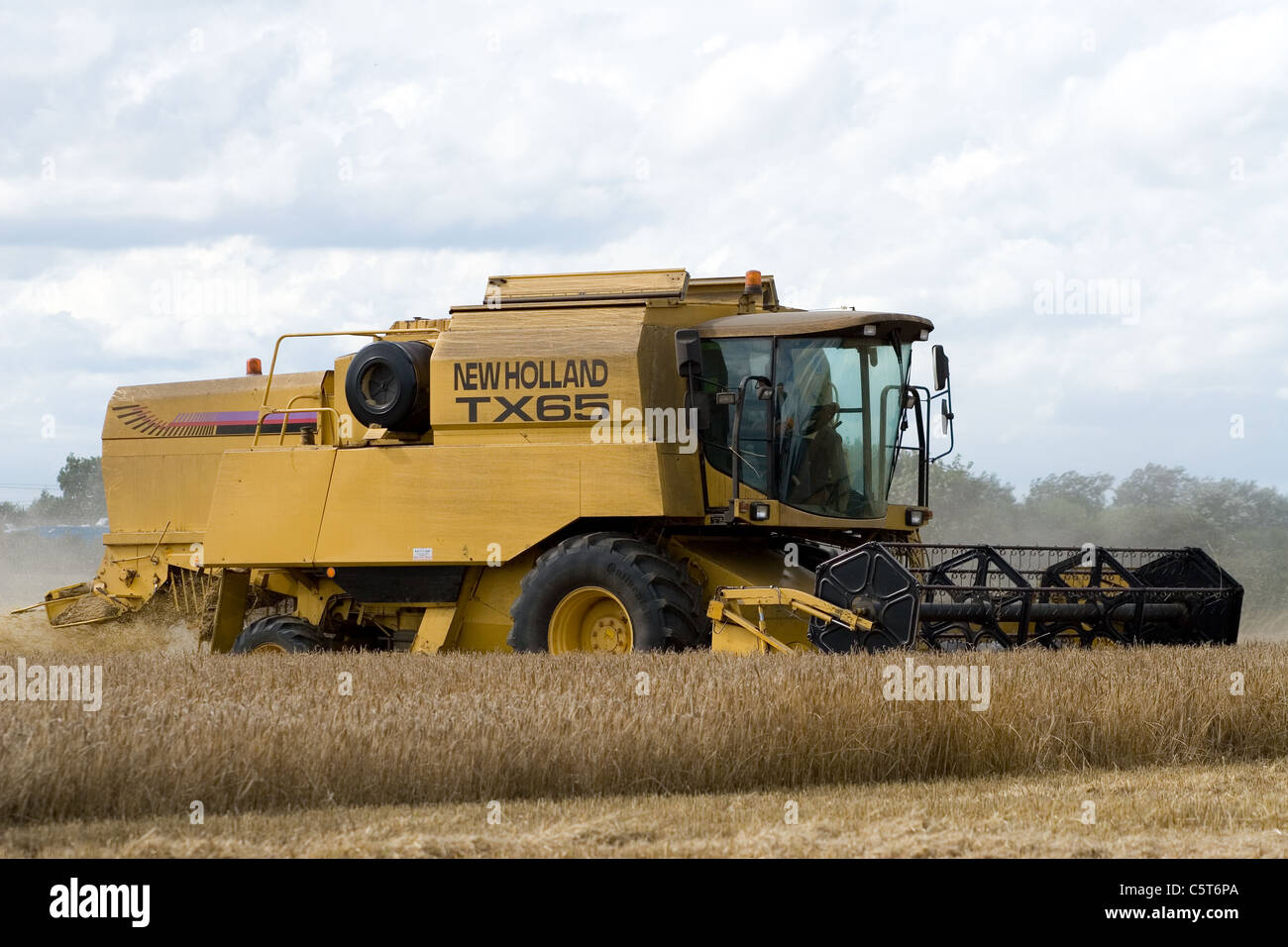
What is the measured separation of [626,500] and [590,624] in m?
0.95

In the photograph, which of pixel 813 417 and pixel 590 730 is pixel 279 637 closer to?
pixel 813 417

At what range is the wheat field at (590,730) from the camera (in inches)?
223

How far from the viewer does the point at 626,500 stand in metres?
10.3

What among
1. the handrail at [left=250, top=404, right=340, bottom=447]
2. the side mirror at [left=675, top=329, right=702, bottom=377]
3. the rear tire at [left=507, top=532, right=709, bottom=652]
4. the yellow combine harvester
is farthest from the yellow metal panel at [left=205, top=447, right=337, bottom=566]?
the side mirror at [left=675, top=329, right=702, bottom=377]

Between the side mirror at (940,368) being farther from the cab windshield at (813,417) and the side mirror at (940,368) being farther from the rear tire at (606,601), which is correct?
the rear tire at (606,601)

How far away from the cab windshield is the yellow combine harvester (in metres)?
Result: 0.02

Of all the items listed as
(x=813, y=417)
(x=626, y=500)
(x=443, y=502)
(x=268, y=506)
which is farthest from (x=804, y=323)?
(x=268, y=506)

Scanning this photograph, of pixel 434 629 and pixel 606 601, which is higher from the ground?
pixel 606 601

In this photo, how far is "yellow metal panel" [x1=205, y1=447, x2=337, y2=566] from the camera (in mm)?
11570

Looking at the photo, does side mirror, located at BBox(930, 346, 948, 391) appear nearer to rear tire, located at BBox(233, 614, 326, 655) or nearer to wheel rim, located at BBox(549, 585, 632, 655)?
wheel rim, located at BBox(549, 585, 632, 655)

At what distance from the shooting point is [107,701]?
6648 millimetres

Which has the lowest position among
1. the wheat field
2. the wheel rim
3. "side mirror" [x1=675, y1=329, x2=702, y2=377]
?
the wheat field
